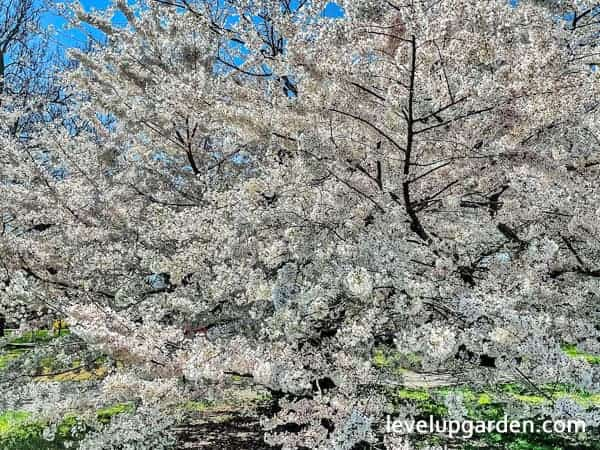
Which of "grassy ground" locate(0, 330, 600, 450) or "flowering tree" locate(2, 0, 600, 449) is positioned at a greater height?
"flowering tree" locate(2, 0, 600, 449)

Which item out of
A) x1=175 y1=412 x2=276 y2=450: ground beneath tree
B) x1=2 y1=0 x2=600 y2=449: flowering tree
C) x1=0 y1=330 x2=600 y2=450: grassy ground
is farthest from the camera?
x1=175 y1=412 x2=276 y2=450: ground beneath tree

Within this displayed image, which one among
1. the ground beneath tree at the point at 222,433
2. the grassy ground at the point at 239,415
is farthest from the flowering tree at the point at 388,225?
the ground beneath tree at the point at 222,433

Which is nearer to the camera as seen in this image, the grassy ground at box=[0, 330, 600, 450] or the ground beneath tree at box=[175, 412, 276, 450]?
the grassy ground at box=[0, 330, 600, 450]

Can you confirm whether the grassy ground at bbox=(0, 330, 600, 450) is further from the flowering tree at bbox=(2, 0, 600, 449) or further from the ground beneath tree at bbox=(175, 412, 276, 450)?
the flowering tree at bbox=(2, 0, 600, 449)

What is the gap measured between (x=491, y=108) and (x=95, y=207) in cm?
345

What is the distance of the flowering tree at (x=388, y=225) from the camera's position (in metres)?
2.52

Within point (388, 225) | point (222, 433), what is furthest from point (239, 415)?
point (388, 225)

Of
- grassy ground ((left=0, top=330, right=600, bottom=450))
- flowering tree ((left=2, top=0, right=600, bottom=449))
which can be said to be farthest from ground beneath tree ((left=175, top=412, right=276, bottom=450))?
flowering tree ((left=2, top=0, right=600, bottom=449))

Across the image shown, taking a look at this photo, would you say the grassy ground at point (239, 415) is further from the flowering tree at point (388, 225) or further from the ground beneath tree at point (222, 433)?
the flowering tree at point (388, 225)

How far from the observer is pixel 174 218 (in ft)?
12.6

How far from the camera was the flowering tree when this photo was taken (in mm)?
2523

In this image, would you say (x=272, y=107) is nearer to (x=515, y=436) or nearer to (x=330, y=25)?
(x=330, y=25)

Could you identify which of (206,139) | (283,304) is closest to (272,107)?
(283,304)

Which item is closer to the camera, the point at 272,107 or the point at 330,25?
the point at 330,25
